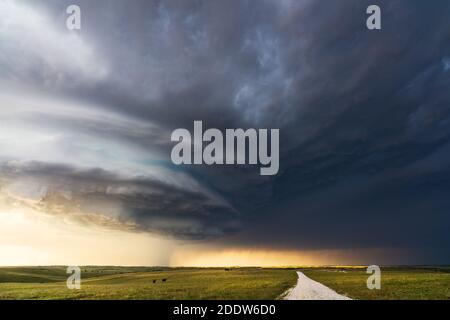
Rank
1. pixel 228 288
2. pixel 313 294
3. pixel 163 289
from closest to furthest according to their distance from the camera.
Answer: pixel 313 294 → pixel 228 288 → pixel 163 289

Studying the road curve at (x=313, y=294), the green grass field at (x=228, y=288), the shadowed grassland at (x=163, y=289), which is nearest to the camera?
the road curve at (x=313, y=294)

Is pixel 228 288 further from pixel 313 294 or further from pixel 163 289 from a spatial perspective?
pixel 313 294

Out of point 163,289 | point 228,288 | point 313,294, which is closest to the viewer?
point 313,294

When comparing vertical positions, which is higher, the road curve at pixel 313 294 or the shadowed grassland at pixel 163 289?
the road curve at pixel 313 294

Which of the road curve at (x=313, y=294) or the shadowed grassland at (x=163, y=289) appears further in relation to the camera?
the shadowed grassland at (x=163, y=289)

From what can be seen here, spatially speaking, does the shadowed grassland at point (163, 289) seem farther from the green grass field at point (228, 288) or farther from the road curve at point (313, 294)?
the road curve at point (313, 294)

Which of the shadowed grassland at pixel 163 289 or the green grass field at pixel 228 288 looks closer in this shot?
the green grass field at pixel 228 288

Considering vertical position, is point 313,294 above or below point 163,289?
above

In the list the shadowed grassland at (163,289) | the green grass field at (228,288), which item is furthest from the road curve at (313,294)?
the shadowed grassland at (163,289)

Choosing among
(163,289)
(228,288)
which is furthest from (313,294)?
(163,289)

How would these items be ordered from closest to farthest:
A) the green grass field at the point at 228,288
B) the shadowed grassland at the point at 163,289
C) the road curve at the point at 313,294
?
the road curve at the point at 313,294 < the green grass field at the point at 228,288 < the shadowed grassland at the point at 163,289
